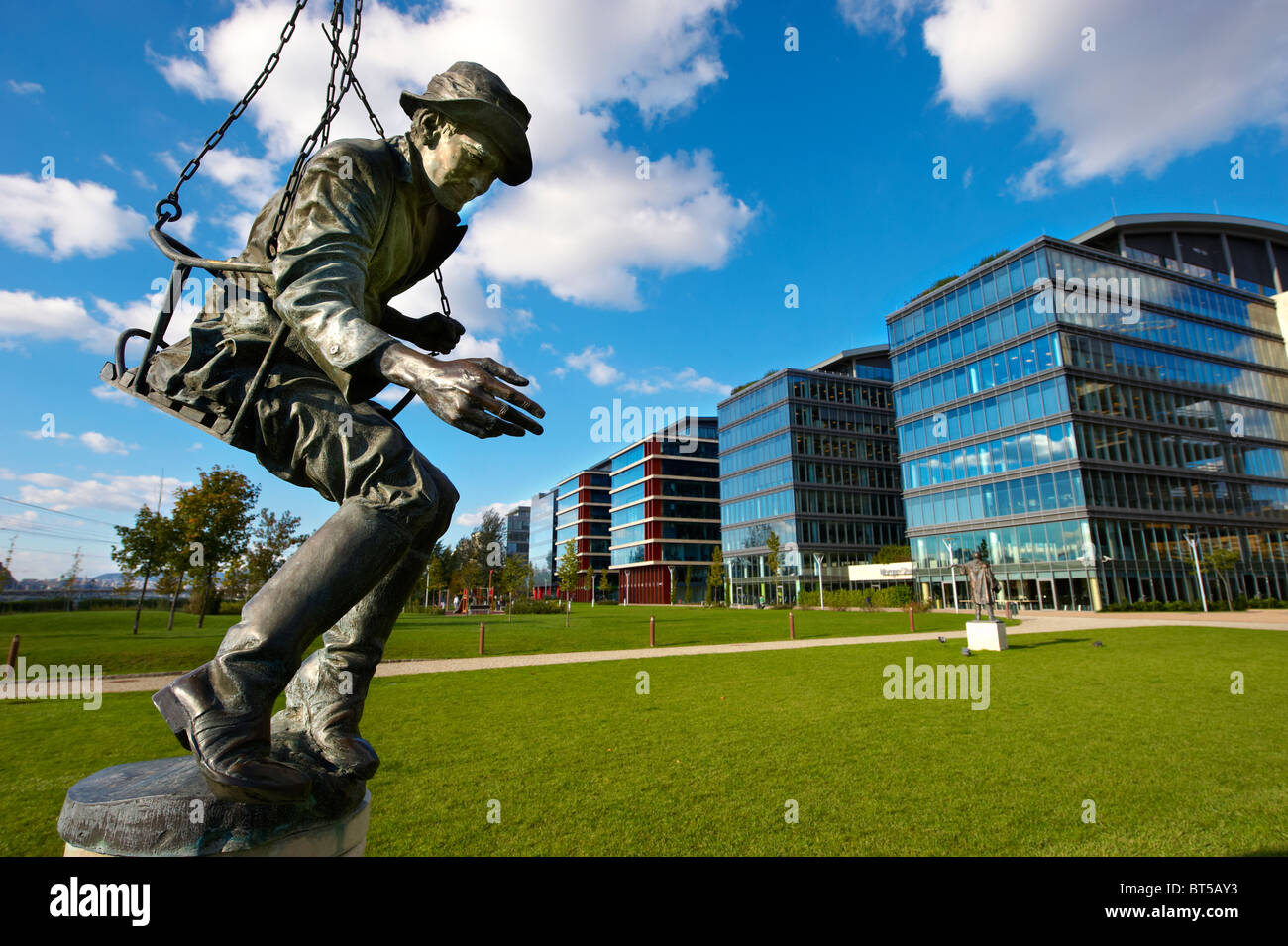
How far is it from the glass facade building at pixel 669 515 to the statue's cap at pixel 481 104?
76040 millimetres

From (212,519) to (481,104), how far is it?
2685 centimetres

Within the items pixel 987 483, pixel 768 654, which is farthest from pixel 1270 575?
pixel 768 654

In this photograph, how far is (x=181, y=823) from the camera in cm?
153

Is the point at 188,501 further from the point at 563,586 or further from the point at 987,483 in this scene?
the point at 987,483

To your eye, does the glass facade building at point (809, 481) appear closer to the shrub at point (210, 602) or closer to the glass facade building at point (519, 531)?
the shrub at point (210, 602)

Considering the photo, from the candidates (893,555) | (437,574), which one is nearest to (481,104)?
(437,574)
